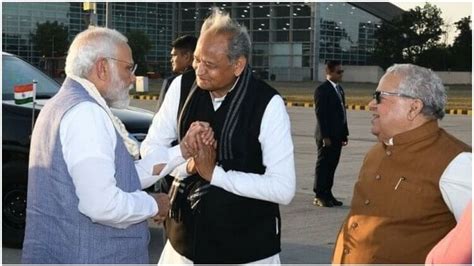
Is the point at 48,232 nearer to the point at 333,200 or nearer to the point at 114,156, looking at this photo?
the point at 114,156

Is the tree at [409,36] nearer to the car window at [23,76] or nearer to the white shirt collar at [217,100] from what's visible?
the car window at [23,76]

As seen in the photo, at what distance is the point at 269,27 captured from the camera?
69562 mm

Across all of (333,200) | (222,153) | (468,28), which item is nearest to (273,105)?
(222,153)

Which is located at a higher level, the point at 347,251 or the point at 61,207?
the point at 61,207

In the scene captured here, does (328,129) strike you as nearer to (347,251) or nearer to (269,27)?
(347,251)

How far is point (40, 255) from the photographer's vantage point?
335 centimetres

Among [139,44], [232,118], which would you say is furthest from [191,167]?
[139,44]

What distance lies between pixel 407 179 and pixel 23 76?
6032 millimetres

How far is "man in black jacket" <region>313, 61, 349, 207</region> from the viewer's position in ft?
32.8

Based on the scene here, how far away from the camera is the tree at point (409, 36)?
77.8 meters

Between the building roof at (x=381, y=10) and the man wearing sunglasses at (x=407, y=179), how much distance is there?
2833 inches

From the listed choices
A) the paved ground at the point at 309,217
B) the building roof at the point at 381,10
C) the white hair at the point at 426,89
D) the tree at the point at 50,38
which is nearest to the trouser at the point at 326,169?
the paved ground at the point at 309,217

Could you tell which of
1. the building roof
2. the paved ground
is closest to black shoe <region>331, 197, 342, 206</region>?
the paved ground

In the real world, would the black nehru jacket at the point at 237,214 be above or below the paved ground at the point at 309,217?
above
